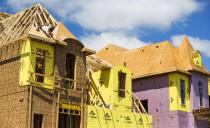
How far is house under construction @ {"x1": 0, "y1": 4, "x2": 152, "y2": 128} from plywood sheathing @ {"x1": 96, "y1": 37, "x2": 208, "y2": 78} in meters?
8.35

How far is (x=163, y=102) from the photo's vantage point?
1704 inches

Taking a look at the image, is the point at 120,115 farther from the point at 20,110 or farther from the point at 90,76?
the point at 20,110

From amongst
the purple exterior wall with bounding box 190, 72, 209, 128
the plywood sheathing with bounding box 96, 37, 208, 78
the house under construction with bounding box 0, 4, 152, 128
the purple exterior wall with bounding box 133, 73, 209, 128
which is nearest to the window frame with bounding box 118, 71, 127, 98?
the house under construction with bounding box 0, 4, 152, 128

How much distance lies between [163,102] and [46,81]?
51.3ft

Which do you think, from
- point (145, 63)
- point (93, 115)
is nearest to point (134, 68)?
point (145, 63)

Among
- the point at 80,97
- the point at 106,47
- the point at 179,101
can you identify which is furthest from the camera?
the point at 106,47

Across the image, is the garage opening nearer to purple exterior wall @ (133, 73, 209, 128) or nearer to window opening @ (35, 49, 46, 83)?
window opening @ (35, 49, 46, 83)

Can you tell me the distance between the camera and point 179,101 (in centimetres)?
4291

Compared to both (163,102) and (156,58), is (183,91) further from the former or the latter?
(156,58)

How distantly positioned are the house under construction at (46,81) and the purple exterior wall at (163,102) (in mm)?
5907

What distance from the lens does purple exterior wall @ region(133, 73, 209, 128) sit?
42.5 m

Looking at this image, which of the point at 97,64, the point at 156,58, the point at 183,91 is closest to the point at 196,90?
the point at 183,91

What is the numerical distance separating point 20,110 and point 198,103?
2107 cm

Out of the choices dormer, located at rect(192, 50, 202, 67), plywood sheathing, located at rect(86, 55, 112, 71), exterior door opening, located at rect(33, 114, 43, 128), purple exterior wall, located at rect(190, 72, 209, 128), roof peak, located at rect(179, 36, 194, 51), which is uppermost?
roof peak, located at rect(179, 36, 194, 51)
